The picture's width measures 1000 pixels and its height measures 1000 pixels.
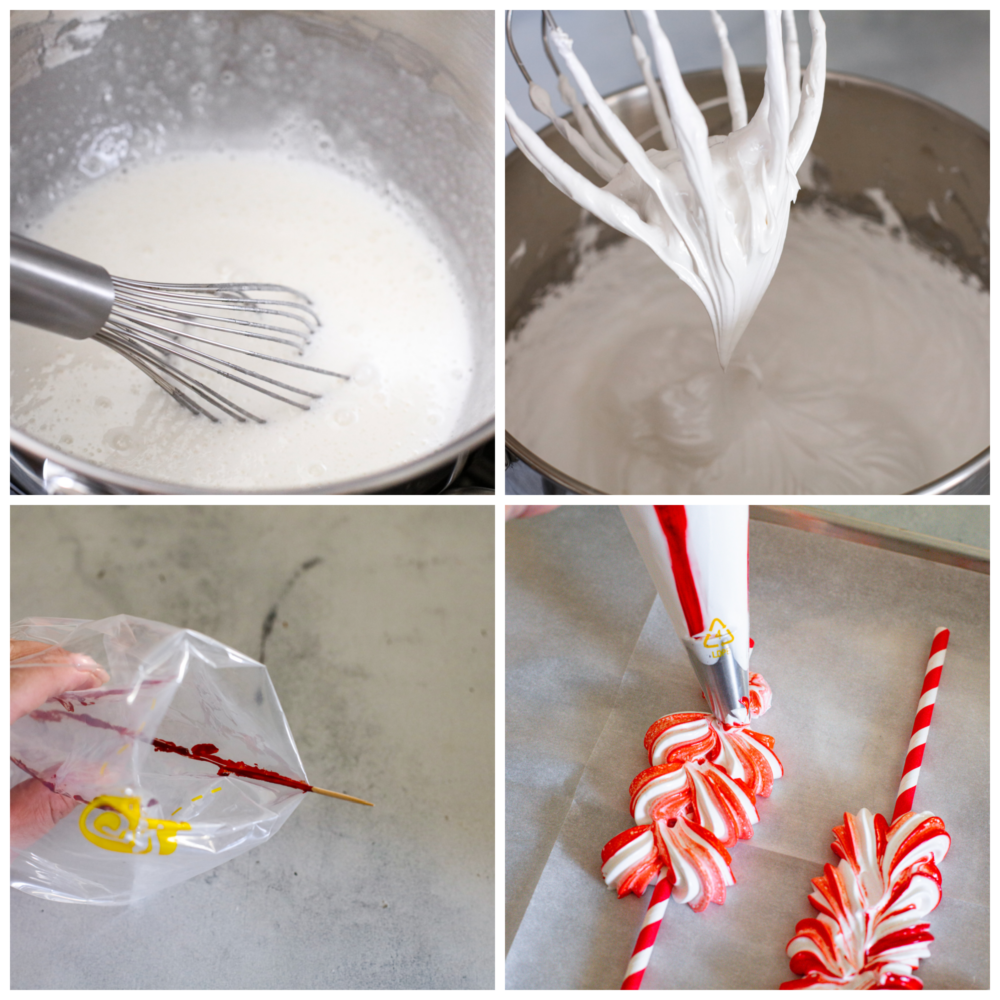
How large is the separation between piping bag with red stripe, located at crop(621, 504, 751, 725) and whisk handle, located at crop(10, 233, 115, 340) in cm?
42

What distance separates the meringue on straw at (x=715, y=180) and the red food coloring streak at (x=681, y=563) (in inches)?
6.8

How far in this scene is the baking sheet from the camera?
2.48 ft

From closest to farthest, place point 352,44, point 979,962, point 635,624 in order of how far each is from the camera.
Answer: point 979,962
point 352,44
point 635,624

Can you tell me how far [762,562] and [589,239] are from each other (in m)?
0.43

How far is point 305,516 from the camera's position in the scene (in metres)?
1.04

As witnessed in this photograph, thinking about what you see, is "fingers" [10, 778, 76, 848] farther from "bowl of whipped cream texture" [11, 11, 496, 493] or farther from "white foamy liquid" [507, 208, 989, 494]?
"white foamy liquid" [507, 208, 989, 494]

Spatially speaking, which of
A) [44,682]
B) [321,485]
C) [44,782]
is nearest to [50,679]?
[44,682]

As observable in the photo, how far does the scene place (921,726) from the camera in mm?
837

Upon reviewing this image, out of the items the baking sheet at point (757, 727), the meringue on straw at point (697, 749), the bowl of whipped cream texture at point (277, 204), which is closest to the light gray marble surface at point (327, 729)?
the baking sheet at point (757, 727)

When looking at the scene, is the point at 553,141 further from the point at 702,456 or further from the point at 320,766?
the point at 320,766

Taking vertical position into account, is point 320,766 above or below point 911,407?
below

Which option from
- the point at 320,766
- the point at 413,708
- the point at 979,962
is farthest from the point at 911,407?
the point at 320,766

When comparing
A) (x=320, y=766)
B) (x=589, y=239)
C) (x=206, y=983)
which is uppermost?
(x=589, y=239)

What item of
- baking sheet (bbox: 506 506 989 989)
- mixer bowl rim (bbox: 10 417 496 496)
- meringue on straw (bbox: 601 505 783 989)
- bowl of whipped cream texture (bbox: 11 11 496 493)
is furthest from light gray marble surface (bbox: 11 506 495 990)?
mixer bowl rim (bbox: 10 417 496 496)
